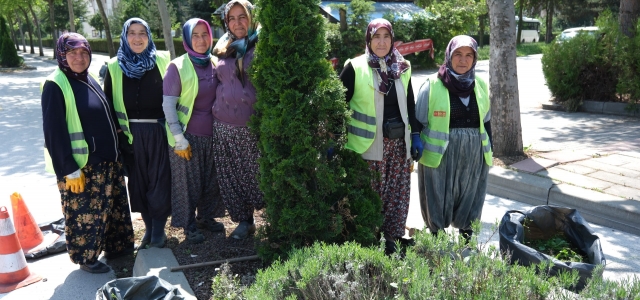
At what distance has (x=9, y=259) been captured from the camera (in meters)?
3.80

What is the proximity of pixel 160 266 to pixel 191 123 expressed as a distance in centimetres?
112

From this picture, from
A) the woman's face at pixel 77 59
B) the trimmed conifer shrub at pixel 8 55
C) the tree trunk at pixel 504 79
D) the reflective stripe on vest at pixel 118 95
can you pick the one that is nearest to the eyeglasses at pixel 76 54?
the woman's face at pixel 77 59

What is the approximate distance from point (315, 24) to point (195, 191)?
1.80 meters

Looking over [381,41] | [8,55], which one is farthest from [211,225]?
[8,55]

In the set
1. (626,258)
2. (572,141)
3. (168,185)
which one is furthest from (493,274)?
(572,141)

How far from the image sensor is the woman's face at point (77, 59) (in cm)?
359

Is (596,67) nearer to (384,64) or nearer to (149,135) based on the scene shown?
(384,64)

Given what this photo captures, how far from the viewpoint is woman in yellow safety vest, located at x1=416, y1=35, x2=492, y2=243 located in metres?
3.89

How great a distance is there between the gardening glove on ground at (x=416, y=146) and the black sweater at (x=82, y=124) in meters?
2.23

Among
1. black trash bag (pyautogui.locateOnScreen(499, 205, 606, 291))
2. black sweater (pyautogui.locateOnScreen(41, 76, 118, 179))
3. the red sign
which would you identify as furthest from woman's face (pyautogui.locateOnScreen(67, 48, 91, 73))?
the red sign

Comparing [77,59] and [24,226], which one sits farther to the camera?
[24,226]

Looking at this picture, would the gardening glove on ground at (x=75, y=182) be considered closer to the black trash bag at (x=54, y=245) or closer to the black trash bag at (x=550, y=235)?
the black trash bag at (x=54, y=245)

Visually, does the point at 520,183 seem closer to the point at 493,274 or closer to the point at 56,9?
the point at 493,274

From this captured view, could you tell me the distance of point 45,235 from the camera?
473 cm
